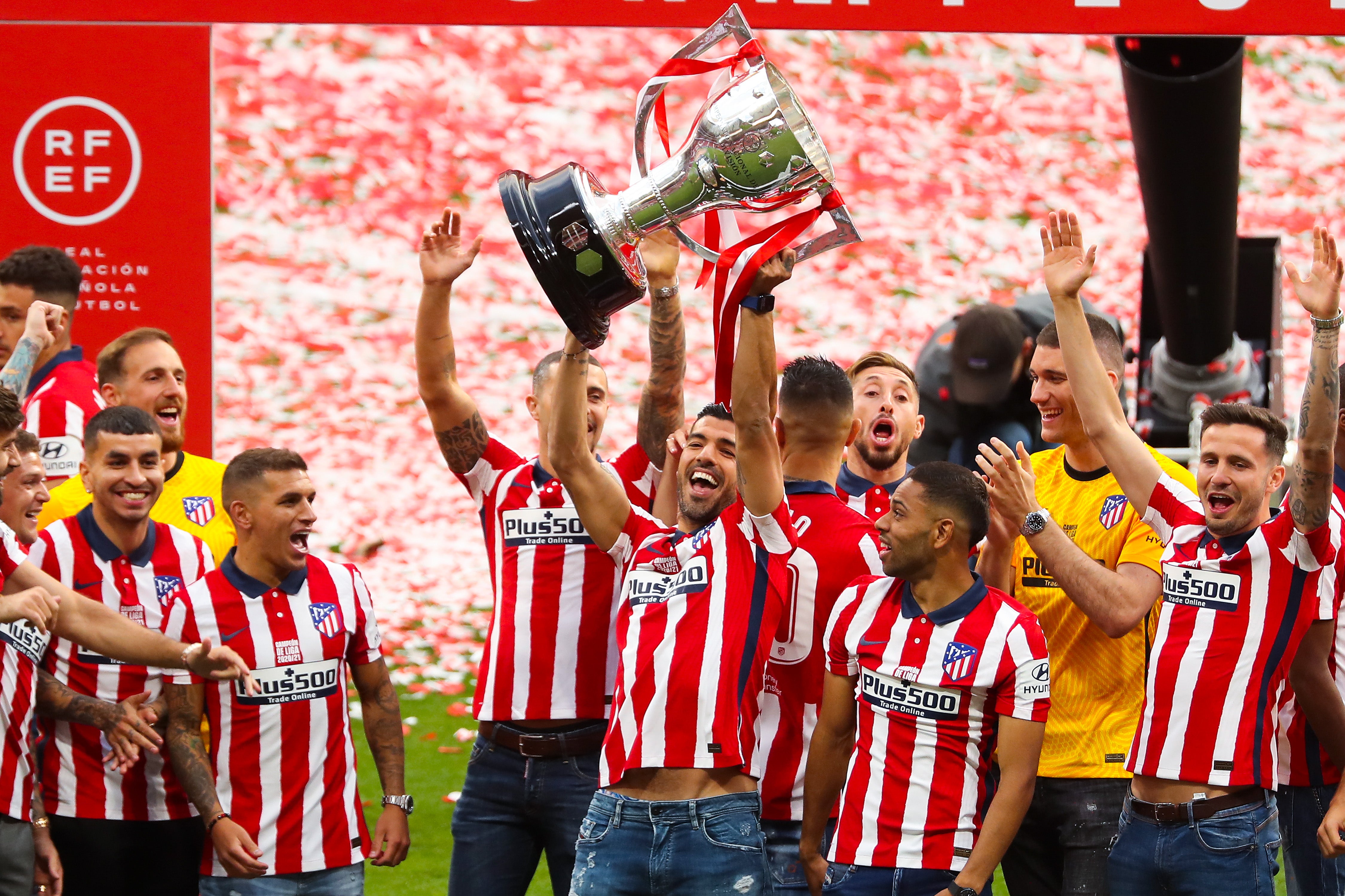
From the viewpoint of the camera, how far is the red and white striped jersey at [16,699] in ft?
12.6

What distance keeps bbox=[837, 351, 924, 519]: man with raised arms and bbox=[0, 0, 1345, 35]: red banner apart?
1.12 m

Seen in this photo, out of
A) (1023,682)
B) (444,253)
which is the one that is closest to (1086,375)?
(1023,682)

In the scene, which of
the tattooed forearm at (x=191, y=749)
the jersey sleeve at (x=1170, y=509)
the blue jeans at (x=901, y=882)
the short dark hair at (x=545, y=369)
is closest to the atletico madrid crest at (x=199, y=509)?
the tattooed forearm at (x=191, y=749)

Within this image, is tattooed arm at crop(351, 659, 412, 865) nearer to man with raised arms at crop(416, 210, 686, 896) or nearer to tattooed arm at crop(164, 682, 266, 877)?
man with raised arms at crop(416, 210, 686, 896)

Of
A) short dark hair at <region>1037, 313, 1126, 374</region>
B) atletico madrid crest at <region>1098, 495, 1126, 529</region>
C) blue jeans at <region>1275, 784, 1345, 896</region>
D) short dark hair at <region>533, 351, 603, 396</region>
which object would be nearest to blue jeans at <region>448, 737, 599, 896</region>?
short dark hair at <region>533, 351, 603, 396</region>

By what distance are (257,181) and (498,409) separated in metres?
3.09

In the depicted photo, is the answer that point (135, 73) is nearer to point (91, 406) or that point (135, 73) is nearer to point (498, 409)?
point (91, 406)

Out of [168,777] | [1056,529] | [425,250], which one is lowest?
[168,777]

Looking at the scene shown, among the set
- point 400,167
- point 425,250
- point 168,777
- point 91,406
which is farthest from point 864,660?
point 400,167

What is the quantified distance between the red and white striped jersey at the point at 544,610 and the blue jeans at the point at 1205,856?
142 cm

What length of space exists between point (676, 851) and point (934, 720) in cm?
64

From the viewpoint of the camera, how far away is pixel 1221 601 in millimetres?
3717

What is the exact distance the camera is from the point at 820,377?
3881mm

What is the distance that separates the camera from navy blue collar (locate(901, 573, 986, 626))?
11.6 ft
